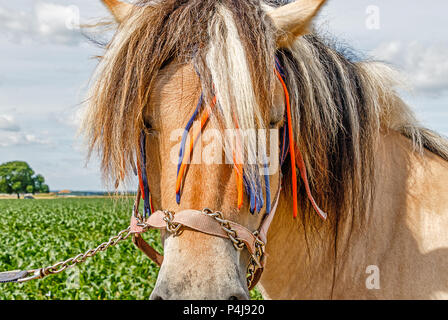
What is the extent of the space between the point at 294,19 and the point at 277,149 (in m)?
0.72

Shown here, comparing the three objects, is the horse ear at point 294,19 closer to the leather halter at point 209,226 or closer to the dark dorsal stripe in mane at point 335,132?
the dark dorsal stripe in mane at point 335,132

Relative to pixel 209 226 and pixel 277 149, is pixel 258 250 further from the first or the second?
pixel 277 149

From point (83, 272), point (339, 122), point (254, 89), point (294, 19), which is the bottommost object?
point (83, 272)

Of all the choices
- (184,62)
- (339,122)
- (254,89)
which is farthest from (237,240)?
(339,122)

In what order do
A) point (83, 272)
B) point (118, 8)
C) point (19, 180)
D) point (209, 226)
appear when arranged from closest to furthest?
point (209, 226)
point (118, 8)
point (83, 272)
point (19, 180)

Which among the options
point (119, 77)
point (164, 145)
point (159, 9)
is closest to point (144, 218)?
point (164, 145)

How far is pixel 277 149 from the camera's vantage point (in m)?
2.03

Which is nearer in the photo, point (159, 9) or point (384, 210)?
point (159, 9)

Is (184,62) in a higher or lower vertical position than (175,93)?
higher

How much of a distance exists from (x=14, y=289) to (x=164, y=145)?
7.75 metres

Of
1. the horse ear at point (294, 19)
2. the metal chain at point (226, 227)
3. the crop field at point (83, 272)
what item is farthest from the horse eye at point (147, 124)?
the crop field at point (83, 272)

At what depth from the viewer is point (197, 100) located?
193cm
